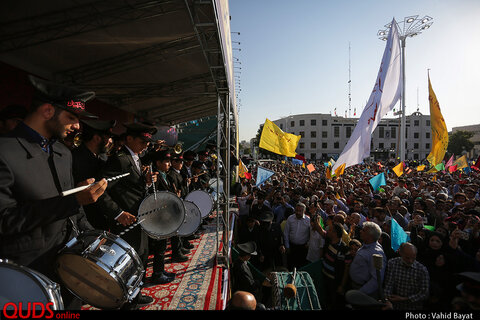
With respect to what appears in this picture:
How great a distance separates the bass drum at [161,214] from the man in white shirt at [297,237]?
11.5 feet

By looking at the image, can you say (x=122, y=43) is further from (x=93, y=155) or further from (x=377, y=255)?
(x=377, y=255)

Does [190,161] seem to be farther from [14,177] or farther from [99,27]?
[14,177]

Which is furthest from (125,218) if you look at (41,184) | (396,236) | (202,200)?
(396,236)

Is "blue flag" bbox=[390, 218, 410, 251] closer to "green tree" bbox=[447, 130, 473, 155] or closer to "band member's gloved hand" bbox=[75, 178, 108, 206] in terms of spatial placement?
"band member's gloved hand" bbox=[75, 178, 108, 206]

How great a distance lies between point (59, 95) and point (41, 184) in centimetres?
71

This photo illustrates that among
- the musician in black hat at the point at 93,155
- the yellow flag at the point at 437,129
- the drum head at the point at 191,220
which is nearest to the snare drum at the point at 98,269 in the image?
the musician in black hat at the point at 93,155

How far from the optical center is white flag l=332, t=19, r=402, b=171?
8508 mm

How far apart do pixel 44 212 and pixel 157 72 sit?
721 cm

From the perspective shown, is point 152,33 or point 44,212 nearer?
point 44,212

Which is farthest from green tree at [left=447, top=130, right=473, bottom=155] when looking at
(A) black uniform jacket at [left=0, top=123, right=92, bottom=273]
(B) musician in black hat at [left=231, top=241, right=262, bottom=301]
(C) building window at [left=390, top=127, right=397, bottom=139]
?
(A) black uniform jacket at [left=0, top=123, right=92, bottom=273]

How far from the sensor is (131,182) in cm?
358

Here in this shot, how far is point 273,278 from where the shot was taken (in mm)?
4383

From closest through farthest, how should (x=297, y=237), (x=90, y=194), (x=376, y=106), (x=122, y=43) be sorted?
(x=90, y=194)
(x=297, y=237)
(x=122, y=43)
(x=376, y=106)

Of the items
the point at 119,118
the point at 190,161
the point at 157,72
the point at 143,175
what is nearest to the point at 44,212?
the point at 143,175
